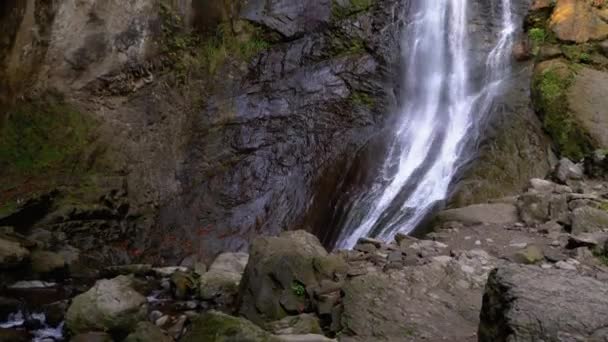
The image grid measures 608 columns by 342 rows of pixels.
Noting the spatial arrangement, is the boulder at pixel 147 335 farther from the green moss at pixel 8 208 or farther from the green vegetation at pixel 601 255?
the green moss at pixel 8 208

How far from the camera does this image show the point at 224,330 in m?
3.61

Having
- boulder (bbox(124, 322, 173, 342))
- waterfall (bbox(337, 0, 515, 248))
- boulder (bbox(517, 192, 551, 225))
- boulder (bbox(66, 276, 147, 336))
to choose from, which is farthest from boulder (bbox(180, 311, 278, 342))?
waterfall (bbox(337, 0, 515, 248))

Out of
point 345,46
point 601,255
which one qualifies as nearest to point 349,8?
point 345,46

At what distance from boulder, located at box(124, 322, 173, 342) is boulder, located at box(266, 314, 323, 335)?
104 cm

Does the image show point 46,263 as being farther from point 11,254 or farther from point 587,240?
point 587,240

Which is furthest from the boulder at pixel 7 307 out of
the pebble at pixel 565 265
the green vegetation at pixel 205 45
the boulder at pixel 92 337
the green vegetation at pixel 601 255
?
the green vegetation at pixel 205 45

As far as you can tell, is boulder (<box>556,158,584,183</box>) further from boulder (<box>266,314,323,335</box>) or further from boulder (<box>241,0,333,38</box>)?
boulder (<box>241,0,333,38</box>)

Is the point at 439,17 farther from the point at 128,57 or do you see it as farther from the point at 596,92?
the point at 128,57

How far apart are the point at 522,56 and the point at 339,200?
5.39 m

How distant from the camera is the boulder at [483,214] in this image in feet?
24.1

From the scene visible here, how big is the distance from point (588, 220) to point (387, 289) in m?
2.86

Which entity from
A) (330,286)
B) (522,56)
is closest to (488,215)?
(330,286)

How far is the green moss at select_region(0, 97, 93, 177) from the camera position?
37.1 ft

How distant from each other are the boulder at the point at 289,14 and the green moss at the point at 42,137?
4.95 meters
